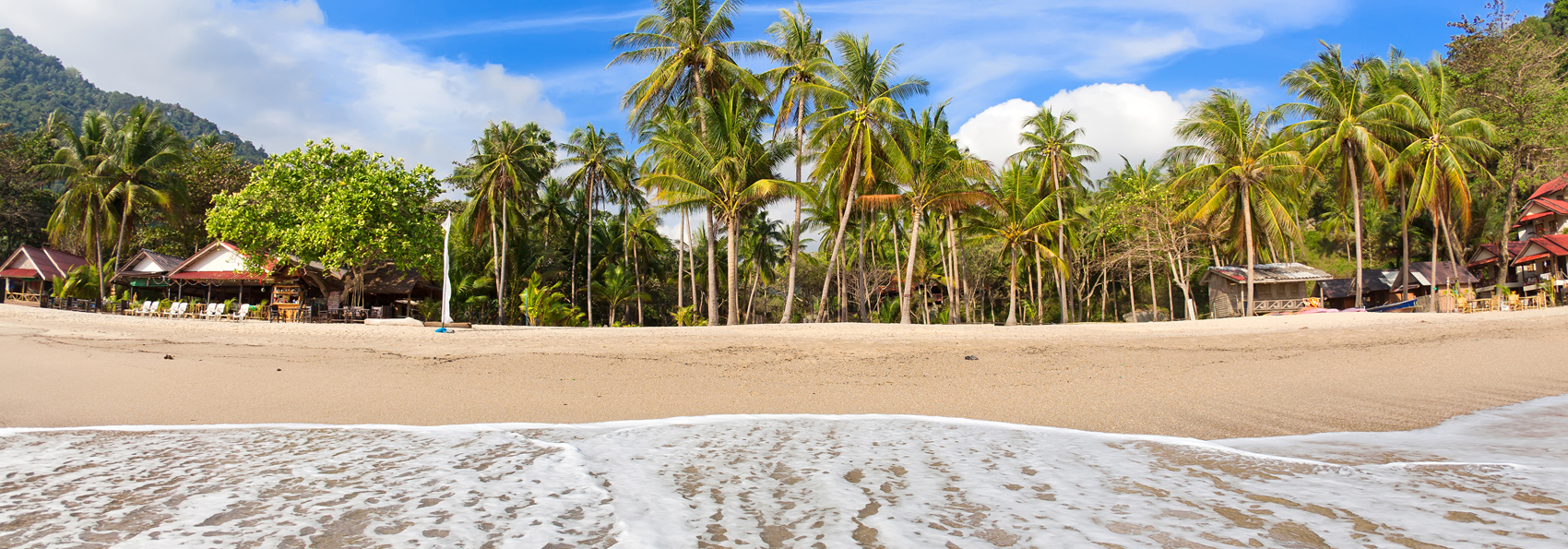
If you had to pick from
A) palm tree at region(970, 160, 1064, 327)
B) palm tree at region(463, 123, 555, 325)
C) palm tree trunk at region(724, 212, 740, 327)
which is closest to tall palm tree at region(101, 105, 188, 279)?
palm tree at region(463, 123, 555, 325)

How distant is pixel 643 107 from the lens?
70.5 ft

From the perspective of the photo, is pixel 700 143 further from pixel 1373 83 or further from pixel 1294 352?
pixel 1373 83

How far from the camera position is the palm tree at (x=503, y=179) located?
2708 cm

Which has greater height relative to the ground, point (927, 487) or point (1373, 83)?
point (1373, 83)

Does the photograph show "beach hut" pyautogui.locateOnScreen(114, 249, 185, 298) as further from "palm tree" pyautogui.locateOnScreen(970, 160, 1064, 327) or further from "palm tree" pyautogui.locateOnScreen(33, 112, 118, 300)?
"palm tree" pyautogui.locateOnScreen(970, 160, 1064, 327)

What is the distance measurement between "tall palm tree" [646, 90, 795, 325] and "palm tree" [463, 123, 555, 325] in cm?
1055

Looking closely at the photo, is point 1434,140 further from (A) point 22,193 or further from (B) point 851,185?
(A) point 22,193

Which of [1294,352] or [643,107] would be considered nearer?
[1294,352]

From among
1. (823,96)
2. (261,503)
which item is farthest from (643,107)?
(261,503)

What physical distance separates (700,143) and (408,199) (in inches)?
416

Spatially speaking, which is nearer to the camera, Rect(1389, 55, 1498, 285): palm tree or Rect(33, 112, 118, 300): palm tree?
Rect(1389, 55, 1498, 285): palm tree

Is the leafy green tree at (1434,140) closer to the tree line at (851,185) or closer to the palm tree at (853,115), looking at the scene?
the tree line at (851,185)

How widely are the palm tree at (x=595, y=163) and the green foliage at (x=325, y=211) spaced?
25.3ft

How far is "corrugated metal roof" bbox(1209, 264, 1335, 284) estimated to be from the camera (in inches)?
1046
